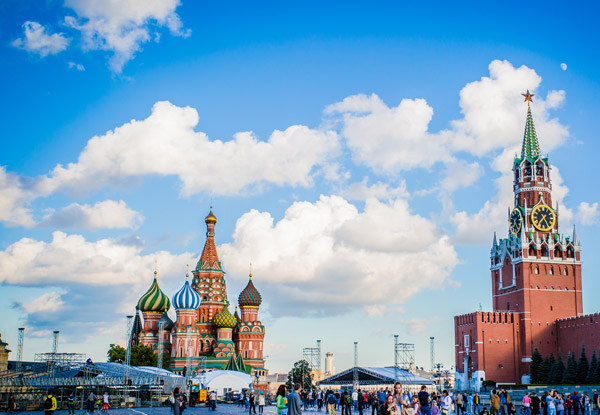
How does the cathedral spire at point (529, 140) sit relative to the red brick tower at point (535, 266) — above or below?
above

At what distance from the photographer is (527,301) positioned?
3113 inches

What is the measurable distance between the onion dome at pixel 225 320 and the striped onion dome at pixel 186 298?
11.2 ft

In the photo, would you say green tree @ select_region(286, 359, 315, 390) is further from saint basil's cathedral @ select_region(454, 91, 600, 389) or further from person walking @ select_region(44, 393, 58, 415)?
person walking @ select_region(44, 393, 58, 415)

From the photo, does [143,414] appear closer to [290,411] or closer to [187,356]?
[290,411]

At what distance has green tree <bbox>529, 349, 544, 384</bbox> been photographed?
247 ft

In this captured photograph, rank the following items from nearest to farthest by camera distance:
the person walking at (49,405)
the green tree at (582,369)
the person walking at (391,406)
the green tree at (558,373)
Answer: the person walking at (391,406), the person walking at (49,405), the green tree at (582,369), the green tree at (558,373)

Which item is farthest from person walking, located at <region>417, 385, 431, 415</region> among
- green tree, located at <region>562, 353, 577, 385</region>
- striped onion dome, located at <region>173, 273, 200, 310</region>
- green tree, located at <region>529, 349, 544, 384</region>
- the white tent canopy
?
striped onion dome, located at <region>173, 273, 200, 310</region>

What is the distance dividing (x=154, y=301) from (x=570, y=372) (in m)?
48.0

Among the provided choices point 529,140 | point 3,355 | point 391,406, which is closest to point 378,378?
point 529,140

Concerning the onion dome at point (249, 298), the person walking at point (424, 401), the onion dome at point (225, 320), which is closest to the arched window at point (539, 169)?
the onion dome at point (249, 298)

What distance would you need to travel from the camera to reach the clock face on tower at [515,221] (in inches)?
3310

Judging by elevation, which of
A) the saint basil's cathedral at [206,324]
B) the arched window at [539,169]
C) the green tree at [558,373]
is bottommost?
the green tree at [558,373]

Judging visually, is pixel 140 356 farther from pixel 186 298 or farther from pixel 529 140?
pixel 529 140

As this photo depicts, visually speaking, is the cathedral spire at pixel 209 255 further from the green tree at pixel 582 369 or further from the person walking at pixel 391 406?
the person walking at pixel 391 406
